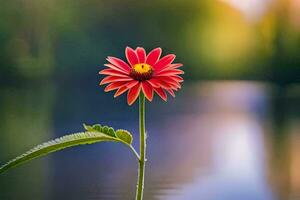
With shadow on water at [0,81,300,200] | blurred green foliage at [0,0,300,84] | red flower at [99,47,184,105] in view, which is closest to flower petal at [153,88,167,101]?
red flower at [99,47,184,105]

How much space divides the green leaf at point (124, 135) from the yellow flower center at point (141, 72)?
57 millimetres

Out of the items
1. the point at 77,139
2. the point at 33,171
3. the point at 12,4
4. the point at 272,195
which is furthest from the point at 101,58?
the point at 77,139

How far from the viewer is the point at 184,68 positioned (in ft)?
11.4

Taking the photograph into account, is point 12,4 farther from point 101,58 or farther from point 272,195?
point 272,195

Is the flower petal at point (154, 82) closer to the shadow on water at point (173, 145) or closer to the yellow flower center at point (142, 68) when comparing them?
the yellow flower center at point (142, 68)

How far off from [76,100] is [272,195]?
2.10 meters

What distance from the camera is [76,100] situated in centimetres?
388

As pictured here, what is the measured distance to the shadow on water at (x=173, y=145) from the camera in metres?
2.10

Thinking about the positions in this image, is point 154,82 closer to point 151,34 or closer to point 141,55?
point 141,55

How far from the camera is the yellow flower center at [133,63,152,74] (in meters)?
0.57

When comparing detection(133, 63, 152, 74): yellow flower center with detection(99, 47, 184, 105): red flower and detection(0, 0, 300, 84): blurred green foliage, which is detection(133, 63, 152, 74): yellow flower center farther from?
detection(0, 0, 300, 84): blurred green foliage

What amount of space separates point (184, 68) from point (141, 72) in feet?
9.60

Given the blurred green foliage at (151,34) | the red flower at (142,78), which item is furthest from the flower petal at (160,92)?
the blurred green foliage at (151,34)

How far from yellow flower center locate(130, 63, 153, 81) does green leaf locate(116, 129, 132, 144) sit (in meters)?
0.06
